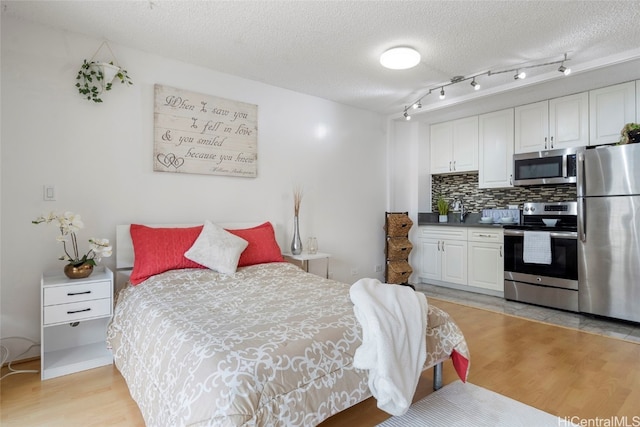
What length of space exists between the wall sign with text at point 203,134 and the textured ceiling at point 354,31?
1.15 feet

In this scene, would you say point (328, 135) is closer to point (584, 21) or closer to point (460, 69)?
point (460, 69)

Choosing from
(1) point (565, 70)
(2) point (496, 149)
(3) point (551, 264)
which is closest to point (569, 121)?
(2) point (496, 149)

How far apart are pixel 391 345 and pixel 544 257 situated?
121 inches

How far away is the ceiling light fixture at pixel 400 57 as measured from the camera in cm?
276

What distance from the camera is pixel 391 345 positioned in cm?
149

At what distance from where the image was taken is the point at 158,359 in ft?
4.83

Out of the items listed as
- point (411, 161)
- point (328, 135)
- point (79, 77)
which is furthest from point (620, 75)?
point (79, 77)

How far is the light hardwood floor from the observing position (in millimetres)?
1774

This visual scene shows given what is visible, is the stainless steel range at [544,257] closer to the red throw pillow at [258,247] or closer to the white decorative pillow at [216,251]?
the red throw pillow at [258,247]

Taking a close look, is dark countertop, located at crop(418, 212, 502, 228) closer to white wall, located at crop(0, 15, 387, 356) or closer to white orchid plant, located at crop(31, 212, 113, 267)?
white wall, located at crop(0, 15, 387, 356)

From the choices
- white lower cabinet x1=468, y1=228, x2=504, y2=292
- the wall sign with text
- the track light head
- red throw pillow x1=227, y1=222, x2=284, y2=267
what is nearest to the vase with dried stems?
red throw pillow x1=227, y1=222, x2=284, y2=267

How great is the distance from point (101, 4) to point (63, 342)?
241 centimetres

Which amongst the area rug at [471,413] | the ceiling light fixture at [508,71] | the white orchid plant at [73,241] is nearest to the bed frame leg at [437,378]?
the area rug at [471,413]

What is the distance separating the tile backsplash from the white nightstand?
4.56 metres
